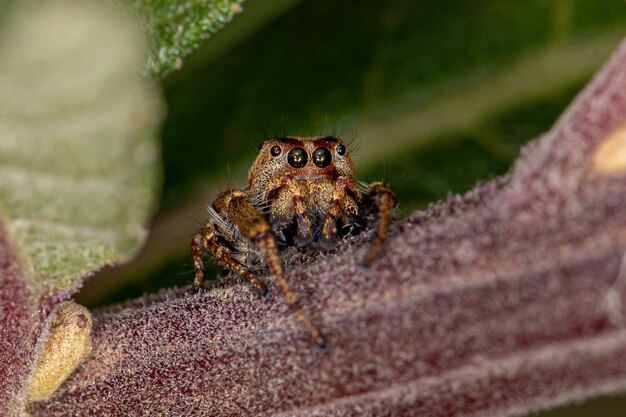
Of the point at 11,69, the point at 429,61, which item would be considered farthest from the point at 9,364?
the point at 429,61

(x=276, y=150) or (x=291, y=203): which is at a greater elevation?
(x=276, y=150)

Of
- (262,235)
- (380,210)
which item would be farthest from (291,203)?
(380,210)

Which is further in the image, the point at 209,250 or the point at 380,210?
the point at 209,250

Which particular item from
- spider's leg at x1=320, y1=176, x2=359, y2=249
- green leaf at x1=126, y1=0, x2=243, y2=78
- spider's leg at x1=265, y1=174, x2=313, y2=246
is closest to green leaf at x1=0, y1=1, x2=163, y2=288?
green leaf at x1=126, y1=0, x2=243, y2=78

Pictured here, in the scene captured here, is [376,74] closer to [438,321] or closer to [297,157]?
[297,157]

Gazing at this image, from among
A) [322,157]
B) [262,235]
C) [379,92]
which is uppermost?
[379,92]

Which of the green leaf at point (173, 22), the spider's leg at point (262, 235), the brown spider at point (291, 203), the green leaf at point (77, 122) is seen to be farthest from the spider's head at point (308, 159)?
the green leaf at point (77, 122)

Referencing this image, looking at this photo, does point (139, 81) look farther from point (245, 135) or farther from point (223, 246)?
point (245, 135)
